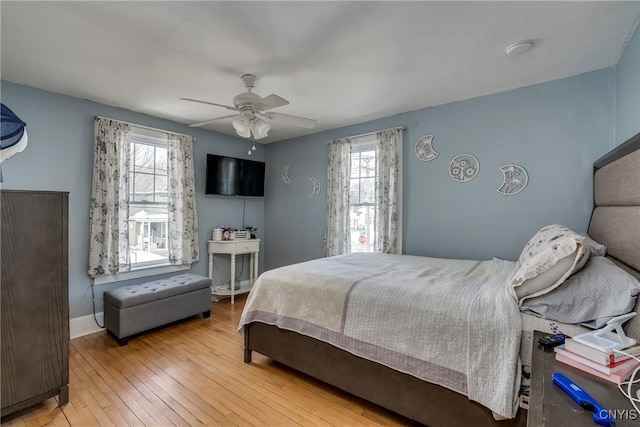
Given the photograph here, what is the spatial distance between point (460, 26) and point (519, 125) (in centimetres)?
144

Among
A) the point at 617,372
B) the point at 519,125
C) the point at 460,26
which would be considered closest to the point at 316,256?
the point at 519,125

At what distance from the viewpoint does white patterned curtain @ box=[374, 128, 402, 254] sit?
348cm

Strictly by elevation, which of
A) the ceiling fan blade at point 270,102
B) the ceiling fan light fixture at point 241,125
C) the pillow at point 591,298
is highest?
the ceiling fan blade at point 270,102

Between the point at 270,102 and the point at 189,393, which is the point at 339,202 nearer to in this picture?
the point at 270,102

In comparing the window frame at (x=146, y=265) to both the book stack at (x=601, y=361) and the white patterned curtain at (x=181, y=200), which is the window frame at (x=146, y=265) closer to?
the white patterned curtain at (x=181, y=200)

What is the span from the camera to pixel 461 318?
1.53 meters

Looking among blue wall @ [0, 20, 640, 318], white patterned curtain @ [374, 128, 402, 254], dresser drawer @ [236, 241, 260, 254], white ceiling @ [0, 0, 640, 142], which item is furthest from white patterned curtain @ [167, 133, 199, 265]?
white patterned curtain @ [374, 128, 402, 254]

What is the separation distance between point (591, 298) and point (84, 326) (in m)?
4.27

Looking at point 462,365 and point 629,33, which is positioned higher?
point 629,33

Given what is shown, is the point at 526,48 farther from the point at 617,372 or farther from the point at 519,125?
the point at 617,372

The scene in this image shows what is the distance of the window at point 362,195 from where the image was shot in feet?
12.8

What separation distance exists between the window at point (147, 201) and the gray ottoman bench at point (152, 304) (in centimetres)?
53

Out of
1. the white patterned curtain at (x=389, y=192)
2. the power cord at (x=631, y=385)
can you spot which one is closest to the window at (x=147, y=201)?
the white patterned curtain at (x=389, y=192)

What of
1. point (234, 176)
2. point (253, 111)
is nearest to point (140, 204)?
point (234, 176)
